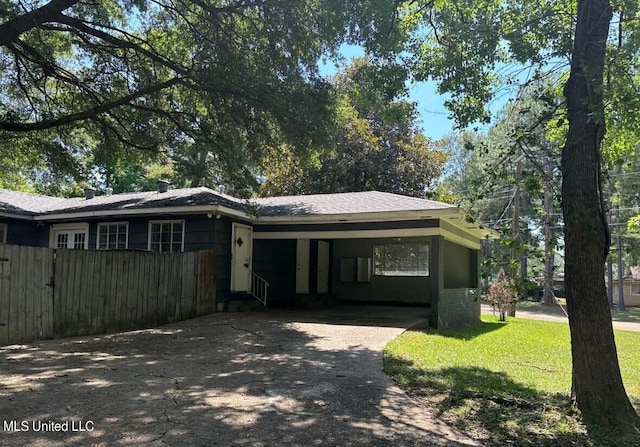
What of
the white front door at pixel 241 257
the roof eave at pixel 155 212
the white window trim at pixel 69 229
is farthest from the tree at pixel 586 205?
the white window trim at pixel 69 229

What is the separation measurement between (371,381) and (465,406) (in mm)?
1213

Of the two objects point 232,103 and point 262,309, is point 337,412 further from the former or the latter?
point 262,309

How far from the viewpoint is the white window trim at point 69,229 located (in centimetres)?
1452

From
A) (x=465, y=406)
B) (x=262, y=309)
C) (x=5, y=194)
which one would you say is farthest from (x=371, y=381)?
(x=5, y=194)

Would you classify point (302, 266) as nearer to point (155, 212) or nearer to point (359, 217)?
point (359, 217)

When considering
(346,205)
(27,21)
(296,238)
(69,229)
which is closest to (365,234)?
(346,205)

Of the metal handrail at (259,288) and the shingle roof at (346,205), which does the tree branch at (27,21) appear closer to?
the shingle roof at (346,205)

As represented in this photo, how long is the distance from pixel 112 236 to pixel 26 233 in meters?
3.45

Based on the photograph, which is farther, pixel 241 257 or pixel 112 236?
pixel 112 236

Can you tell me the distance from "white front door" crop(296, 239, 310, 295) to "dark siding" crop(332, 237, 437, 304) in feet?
5.94

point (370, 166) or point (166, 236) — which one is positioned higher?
point (370, 166)

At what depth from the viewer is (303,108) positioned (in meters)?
10.0

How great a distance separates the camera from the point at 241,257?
43.3 ft

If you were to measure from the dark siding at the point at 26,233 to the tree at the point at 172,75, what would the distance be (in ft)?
7.88
